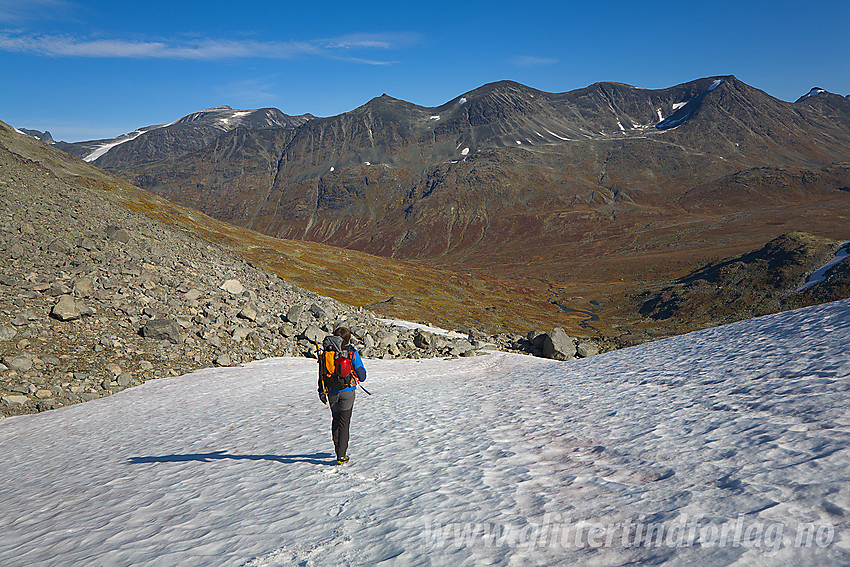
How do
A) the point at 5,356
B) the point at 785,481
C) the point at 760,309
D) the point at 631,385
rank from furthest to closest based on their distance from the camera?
the point at 760,309 < the point at 5,356 < the point at 631,385 < the point at 785,481

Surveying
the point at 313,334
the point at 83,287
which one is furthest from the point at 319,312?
the point at 83,287

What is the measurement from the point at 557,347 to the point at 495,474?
30.5 meters

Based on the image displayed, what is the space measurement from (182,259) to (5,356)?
16.5 meters

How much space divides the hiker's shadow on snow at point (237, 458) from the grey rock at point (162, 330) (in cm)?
1498

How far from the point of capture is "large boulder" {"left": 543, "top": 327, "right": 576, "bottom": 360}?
37594mm

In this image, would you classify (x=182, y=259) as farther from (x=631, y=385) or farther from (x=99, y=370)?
(x=631, y=385)

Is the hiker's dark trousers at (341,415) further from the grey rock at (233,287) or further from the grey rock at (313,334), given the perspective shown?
the grey rock at (233,287)

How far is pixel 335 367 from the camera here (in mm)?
10680

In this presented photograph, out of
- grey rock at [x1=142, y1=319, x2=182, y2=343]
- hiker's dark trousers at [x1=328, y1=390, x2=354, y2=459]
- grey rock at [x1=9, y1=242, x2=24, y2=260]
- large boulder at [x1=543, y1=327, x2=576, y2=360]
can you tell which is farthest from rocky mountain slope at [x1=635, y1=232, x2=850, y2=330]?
grey rock at [x1=9, y1=242, x2=24, y2=260]

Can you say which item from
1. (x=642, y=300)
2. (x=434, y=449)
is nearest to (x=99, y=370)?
(x=434, y=449)

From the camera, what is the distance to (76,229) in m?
33.6

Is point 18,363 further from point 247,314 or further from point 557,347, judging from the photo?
point 557,347

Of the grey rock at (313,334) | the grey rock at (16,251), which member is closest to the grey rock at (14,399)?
the grey rock at (16,251)

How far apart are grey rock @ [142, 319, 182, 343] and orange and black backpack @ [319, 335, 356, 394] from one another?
20883mm
